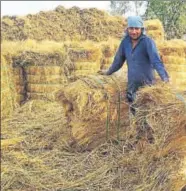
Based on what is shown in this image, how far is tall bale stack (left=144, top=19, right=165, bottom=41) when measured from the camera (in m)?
12.3

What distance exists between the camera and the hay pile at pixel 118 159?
14.3 ft

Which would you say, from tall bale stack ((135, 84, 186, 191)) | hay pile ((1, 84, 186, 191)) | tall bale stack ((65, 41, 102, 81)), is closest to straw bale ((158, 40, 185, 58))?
tall bale stack ((65, 41, 102, 81))

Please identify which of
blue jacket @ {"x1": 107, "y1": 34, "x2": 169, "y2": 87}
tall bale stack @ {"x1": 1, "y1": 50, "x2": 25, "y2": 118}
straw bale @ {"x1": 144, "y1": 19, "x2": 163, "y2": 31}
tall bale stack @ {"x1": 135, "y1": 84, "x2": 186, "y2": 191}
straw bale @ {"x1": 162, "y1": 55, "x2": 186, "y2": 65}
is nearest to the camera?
tall bale stack @ {"x1": 135, "y1": 84, "x2": 186, "y2": 191}

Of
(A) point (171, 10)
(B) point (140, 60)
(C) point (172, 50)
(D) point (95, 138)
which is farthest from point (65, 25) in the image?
(D) point (95, 138)

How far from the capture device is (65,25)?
53.2 feet

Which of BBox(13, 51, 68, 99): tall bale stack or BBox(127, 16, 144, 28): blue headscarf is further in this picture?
BBox(13, 51, 68, 99): tall bale stack

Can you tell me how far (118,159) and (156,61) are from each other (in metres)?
1.14

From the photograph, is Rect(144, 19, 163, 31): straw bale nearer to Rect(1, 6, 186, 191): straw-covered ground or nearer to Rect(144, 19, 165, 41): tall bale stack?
Rect(144, 19, 165, 41): tall bale stack

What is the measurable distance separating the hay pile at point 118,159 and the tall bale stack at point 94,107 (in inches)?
4.1

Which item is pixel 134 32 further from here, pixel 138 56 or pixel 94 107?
pixel 94 107

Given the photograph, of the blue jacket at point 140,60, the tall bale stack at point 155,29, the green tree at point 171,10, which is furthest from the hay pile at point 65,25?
the blue jacket at point 140,60

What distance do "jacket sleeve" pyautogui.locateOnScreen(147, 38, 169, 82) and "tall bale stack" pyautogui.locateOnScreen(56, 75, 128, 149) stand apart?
18.3 inches

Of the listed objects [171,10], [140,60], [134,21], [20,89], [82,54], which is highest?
[171,10]

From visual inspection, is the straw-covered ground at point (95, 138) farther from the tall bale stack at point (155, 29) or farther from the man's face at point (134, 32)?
the tall bale stack at point (155, 29)
